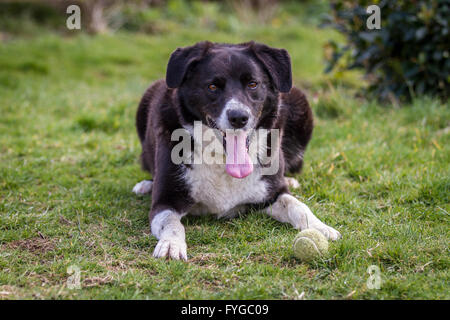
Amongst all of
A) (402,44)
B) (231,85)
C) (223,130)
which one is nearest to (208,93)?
(231,85)

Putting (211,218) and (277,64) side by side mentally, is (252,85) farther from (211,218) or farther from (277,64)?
(211,218)

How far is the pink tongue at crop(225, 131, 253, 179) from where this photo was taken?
3.35 meters

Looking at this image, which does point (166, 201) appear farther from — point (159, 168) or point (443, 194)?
point (443, 194)

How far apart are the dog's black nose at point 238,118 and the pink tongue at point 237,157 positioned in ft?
0.52

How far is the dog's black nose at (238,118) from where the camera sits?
314 centimetres

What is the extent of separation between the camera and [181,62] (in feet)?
11.3

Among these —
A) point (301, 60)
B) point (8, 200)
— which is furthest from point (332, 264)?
point (301, 60)

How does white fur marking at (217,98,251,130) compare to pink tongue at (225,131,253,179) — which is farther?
pink tongue at (225,131,253,179)

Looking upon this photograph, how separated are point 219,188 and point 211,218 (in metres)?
0.26

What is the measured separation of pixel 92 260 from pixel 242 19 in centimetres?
998

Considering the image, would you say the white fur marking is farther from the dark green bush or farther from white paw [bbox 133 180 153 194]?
the dark green bush

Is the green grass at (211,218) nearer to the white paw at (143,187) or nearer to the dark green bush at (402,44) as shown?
the white paw at (143,187)

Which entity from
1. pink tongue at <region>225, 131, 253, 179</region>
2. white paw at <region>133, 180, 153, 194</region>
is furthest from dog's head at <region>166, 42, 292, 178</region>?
white paw at <region>133, 180, 153, 194</region>

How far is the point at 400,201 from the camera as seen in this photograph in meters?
3.81
